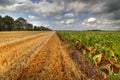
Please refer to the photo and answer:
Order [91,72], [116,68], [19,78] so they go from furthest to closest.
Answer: [116,68] < [91,72] < [19,78]

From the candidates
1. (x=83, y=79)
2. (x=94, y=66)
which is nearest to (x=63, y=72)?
(x=83, y=79)

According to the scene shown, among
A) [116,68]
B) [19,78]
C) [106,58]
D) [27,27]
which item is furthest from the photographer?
[27,27]

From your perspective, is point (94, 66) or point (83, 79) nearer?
point (83, 79)

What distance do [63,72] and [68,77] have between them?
→ 488mm

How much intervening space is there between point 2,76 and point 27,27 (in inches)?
3774

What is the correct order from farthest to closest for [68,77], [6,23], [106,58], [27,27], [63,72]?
[27,27]
[6,23]
[106,58]
[63,72]
[68,77]

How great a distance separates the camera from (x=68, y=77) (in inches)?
207

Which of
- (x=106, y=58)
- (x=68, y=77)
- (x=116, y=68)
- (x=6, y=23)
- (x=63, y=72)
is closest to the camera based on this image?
(x=68, y=77)

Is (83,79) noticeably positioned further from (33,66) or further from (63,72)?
(33,66)

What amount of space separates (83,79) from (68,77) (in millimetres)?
404

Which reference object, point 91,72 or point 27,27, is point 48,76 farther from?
point 27,27

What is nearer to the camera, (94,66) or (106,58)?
(94,66)

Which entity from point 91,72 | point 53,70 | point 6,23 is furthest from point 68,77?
point 6,23

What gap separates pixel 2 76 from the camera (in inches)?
202
